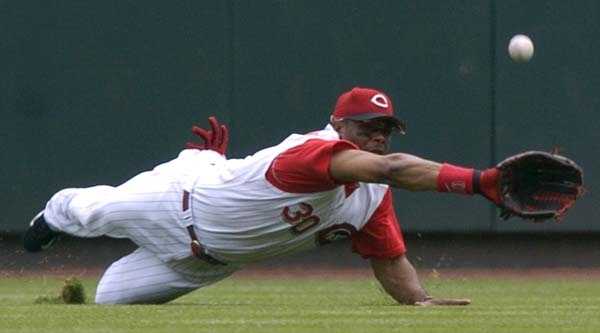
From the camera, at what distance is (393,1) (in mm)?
14031

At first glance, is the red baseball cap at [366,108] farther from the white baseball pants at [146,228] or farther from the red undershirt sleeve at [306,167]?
the white baseball pants at [146,228]

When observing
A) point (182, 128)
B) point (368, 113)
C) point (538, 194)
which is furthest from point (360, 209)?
point (182, 128)

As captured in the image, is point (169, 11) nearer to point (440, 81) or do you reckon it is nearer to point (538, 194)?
point (440, 81)

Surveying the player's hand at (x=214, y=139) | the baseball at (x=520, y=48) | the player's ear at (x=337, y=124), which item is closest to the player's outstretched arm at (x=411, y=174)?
the player's ear at (x=337, y=124)

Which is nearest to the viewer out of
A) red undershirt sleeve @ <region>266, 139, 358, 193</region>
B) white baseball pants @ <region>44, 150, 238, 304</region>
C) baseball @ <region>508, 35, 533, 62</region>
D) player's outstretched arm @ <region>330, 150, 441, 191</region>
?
player's outstretched arm @ <region>330, 150, 441, 191</region>

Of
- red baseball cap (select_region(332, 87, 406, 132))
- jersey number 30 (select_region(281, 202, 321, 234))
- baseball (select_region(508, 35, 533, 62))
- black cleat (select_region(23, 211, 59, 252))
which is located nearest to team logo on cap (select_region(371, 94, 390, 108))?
red baseball cap (select_region(332, 87, 406, 132))

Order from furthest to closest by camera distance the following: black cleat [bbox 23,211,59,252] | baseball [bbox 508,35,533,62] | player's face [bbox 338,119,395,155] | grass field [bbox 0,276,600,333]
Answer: baseball [bbox 508,35,533,62]
black cleat [bbox 23,211,59,252]
player's face [bbox 338,119,395,155]
grass field [bbox 0,276,600,333]

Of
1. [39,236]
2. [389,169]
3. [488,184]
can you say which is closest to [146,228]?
[39,236]

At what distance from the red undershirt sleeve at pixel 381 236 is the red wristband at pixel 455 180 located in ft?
5.15

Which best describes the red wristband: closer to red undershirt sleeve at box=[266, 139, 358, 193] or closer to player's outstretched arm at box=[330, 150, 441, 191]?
player's outstretched arm at box=[330, 150, 441, 191]

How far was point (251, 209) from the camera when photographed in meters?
8.32

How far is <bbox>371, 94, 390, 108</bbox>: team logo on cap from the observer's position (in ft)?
26.9

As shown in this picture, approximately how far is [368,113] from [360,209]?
55 centimetres

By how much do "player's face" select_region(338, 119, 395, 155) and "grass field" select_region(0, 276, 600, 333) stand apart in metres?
0.75
